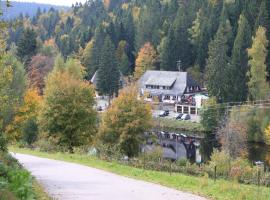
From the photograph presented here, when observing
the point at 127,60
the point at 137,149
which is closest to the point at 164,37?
the point at 127,60

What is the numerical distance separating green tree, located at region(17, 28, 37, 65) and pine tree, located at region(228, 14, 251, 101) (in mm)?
30925

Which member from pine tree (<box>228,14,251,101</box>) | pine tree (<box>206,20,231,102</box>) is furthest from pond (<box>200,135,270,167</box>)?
pine tree (<box>228,14,251,101</box>)

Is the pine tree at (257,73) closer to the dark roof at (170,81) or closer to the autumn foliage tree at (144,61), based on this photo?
the dark roof at (170,81)

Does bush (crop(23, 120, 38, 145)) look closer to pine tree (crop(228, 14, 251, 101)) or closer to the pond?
the pond

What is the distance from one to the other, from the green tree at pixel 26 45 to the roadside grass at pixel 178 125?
23.4 m

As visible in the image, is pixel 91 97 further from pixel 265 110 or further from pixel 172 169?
pixel 265 110

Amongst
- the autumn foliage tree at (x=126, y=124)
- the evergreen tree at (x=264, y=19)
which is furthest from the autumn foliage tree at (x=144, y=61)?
the autumn foliage tree at (x=126, y=124)

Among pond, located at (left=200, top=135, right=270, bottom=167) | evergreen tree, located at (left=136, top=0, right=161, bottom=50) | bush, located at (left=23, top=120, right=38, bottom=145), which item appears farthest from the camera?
evergreen tree, located at (left=136, top=0, right=161, bottom=50)

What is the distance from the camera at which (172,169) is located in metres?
22.2

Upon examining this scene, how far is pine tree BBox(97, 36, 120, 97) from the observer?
8475 centimetres

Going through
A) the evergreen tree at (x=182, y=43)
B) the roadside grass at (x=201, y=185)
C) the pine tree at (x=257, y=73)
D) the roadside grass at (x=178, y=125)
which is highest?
the evergreen tree at (x=182, y=43)

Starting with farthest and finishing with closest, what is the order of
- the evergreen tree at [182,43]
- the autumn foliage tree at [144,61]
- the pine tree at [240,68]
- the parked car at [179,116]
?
the autumn foliage tree at [144,61] → the evergreen tree at [182,43] → the parked car at [179,116] → the pine tree at [240,68]

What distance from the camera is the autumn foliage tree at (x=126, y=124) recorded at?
38.5 m

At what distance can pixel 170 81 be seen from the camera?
86062 mm
